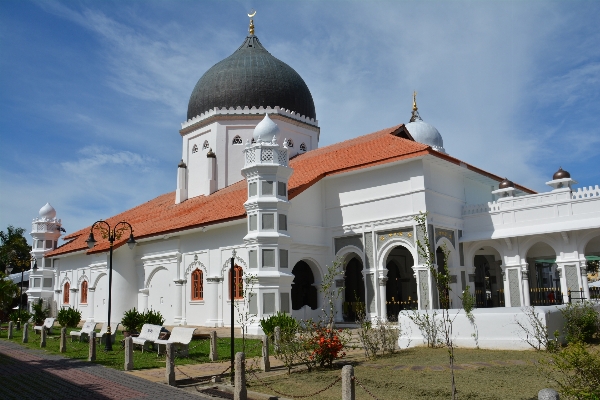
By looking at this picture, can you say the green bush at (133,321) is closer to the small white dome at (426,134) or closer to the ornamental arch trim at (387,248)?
the ornamental arch trim at (387,248)

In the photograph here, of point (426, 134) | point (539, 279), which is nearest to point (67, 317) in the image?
point (426, 134)

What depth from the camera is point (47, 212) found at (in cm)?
3666

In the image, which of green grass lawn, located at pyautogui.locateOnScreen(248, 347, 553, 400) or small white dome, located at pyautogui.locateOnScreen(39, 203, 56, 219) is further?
small white dome, located at pyautogui.locateOnScreen(39, 203, 56, 219)

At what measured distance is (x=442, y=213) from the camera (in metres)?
21.2

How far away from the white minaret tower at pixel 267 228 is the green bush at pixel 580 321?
9485 millimetres

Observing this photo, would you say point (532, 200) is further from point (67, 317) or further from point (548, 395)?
point (67, 317)

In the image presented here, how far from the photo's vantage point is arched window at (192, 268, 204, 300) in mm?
23891

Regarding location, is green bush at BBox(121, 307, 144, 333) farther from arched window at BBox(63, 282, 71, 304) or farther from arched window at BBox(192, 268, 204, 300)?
arched window at BBox(63, 282, 71, 304)

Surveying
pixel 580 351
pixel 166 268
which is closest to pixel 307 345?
pixel 580 351

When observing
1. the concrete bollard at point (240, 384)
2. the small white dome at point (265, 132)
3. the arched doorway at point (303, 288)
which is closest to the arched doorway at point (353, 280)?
the arched doorway at point (303, 288)

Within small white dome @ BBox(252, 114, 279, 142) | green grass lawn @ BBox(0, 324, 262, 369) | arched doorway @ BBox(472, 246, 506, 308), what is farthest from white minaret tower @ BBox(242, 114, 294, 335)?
arched doorway @ BBox(472, 246, 506, 308)

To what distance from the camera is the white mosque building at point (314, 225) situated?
65.5 feet

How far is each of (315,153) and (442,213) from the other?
8226mm

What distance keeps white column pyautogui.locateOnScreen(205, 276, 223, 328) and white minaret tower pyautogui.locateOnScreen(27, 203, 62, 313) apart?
672 inches
